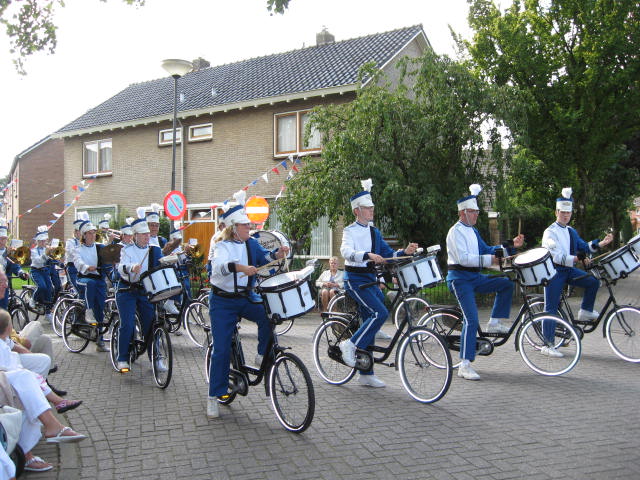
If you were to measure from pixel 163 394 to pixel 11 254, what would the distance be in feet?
24.1

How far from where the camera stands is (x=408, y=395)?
20.3 feet

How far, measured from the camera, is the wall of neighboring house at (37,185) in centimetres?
3619

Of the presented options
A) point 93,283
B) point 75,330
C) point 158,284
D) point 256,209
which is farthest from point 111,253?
point 256,209

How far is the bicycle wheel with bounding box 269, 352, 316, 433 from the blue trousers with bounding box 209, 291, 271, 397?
1.09 feet

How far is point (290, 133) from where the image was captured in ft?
64.0

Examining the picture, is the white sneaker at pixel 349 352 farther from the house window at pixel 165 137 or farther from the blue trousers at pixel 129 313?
the house window at pixel 165 137

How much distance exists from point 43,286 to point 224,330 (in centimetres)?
807

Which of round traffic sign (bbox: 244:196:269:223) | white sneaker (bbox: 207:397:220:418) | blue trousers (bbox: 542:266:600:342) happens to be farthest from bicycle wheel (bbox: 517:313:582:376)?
round traffic sign (bbox: 244:196:269:223)

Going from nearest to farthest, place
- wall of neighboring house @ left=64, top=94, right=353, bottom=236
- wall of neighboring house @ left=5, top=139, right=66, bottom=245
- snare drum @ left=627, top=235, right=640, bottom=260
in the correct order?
1. snare drum @ left=627, top=235, right=640, bottom=260
2. wall of neighboring house @ left=64, top=94, right=353, bottom=236
3. wall of neighboring house @ left=5, top=139, right=66, bottom=245

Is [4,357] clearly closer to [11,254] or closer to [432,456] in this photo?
[432,456]

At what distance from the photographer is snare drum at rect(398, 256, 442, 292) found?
618 centimetres

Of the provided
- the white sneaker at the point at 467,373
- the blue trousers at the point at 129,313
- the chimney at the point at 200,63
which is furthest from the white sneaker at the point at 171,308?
the chimney at the point at 200,63

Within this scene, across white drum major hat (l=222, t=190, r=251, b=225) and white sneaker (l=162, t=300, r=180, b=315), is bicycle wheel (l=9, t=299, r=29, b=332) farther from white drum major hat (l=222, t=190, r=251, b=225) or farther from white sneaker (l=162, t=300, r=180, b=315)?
white drum major hat (l=222, t=190, r=251, b=225)

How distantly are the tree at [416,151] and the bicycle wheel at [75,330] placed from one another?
19.9ft
